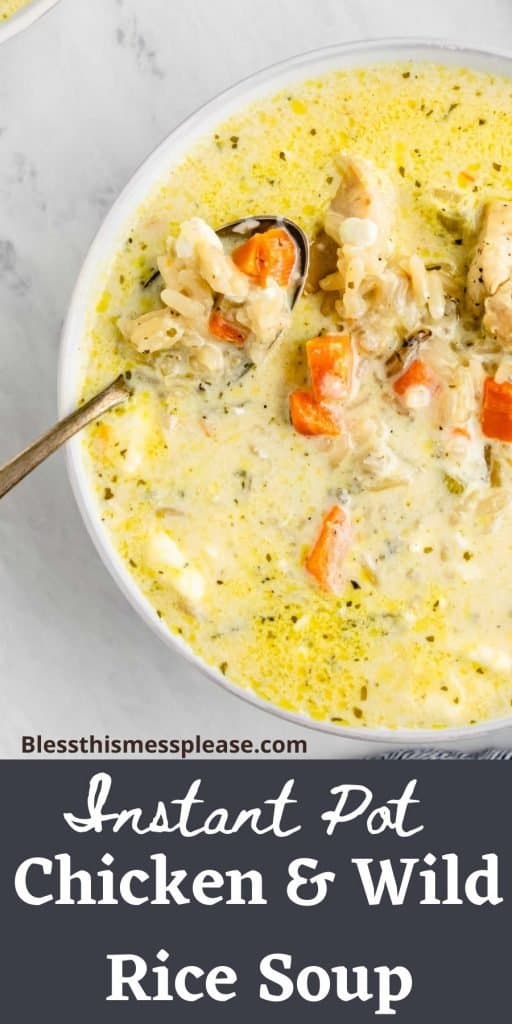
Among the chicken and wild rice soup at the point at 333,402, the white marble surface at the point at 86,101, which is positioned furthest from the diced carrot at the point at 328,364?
the white marble surface at the point at 86,101

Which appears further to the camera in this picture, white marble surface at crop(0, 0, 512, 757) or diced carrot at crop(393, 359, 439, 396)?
white marble surface at crop(0, 0, 512, 757)

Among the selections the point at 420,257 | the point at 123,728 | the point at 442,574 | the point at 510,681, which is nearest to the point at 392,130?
the point at 420,257

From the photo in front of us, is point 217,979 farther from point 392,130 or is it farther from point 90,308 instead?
point 392,130

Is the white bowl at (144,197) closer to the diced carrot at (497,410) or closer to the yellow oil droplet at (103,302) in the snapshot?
the yellow oil droplet at (103,302)

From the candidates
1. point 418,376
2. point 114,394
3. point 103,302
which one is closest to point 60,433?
point 114,394

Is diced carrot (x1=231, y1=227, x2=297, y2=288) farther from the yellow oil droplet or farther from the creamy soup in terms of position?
the creamy soup

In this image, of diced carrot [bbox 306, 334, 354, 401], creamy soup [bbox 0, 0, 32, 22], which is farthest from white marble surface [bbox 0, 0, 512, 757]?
diced carrot [bbox 306, 334, 354, 401]

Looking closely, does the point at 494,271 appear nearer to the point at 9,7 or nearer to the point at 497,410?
the point at 497,410
